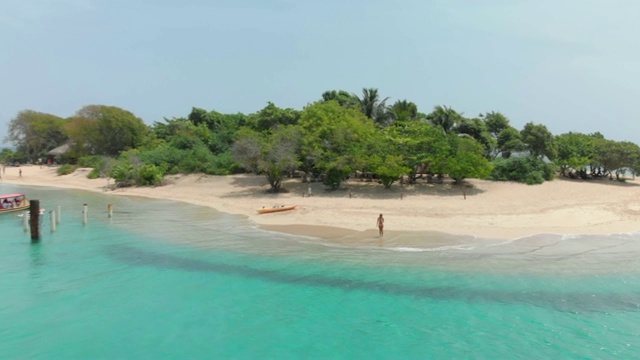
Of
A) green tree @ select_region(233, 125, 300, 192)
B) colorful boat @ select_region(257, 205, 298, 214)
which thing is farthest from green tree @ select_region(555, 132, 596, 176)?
colorful boat @ select_region(257, 205, 298, 214)

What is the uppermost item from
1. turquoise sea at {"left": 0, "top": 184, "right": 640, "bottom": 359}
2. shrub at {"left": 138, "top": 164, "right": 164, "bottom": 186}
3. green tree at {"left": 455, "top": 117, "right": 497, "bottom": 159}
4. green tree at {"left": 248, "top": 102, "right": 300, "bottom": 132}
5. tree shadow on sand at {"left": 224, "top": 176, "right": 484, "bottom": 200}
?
green tree at {"left": 248, "top": 102, "right": 300, "bottom": 132}

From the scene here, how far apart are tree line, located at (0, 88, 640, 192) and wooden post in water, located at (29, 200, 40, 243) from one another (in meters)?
17.2

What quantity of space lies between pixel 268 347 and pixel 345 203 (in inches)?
842

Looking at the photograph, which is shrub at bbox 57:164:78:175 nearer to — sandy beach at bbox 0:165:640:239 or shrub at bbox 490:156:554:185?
sandy beach at bbox 0:165:640:239

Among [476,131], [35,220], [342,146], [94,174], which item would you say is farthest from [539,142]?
[94,174]

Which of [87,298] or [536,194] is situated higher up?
[536,194]

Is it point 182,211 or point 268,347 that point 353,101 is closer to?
point 182,211

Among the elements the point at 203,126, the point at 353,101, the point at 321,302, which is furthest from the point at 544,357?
the point at 203,126

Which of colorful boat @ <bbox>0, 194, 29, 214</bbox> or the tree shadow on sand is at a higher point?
the tree shadow on sand

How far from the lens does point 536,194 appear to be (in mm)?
37531

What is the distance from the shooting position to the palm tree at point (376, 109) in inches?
2012

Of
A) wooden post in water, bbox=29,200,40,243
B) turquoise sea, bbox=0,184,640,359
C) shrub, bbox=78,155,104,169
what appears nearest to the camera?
turquoise sea, bbox=0,184,640,359

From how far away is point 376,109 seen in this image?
168 feet

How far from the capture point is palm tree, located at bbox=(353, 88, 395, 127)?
5109 centimetres
